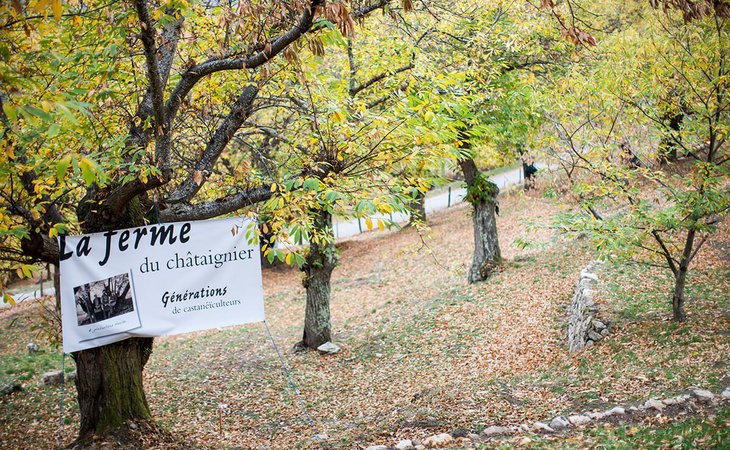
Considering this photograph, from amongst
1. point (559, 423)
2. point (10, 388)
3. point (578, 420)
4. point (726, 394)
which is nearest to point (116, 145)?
point (559, 423)

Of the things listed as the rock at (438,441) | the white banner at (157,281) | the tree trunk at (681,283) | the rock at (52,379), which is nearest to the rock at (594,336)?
the tree trunk at (681,283)

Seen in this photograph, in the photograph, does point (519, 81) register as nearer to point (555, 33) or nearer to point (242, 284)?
point (555, 33)

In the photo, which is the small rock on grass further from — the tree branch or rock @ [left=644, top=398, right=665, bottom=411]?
the tree branch

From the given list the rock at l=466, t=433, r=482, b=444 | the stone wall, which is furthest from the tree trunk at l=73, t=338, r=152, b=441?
the stone wall

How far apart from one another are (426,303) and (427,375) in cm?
509

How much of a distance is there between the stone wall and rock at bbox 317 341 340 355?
17.2 feet

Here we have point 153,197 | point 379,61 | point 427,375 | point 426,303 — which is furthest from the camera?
point 426,303

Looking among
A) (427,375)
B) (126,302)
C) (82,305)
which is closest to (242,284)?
(126,302)

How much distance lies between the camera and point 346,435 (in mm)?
7961

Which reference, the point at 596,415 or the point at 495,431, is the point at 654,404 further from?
the point at 495,431

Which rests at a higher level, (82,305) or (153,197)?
(153,197)

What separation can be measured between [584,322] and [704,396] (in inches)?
126

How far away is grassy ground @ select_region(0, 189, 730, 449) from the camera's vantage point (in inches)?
296

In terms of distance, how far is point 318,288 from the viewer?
13.1 metres
